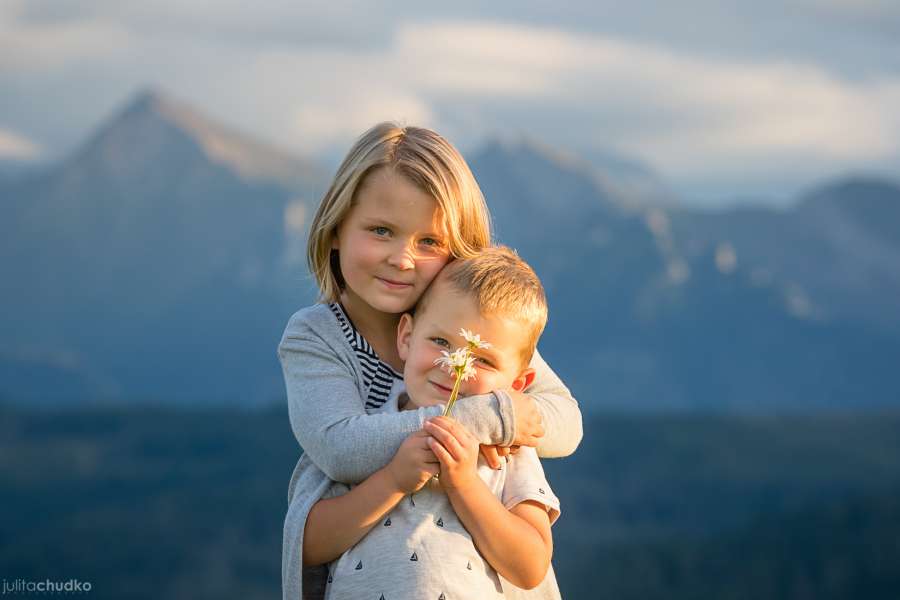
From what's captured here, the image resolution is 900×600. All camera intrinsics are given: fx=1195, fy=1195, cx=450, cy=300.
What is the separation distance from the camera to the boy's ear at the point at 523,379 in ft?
14.4

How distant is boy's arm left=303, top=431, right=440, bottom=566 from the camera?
3.92 meters

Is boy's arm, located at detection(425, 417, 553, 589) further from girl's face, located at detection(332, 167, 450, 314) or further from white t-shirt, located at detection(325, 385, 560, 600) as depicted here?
girl's face, located at detection(332, 167, 450, 314)

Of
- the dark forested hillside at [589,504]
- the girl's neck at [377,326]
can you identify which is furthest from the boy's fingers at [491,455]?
the dark forested hillside at [589,504]

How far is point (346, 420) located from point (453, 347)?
17.6 inches

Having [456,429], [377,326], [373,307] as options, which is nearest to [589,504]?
[377,326]

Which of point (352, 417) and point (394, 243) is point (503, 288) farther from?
point (352, 417)

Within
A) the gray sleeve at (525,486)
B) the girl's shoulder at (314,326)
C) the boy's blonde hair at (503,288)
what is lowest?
the gray sleeve at (525,486)

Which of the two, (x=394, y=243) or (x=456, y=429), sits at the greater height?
(x=394, y=243)

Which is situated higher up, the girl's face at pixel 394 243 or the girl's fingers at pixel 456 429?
the girl's face at pixel 394 243

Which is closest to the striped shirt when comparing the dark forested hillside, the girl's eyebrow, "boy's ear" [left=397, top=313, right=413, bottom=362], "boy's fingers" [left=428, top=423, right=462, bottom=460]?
"boy's ear" [left=397, top=313, right=413, bottom=362]

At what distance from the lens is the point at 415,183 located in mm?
4453

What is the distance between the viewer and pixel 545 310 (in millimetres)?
4273

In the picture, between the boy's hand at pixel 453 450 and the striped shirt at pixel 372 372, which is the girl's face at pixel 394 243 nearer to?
the striped shirt at pixel 372 372

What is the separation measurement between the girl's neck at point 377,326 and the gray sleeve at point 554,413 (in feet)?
1.80
